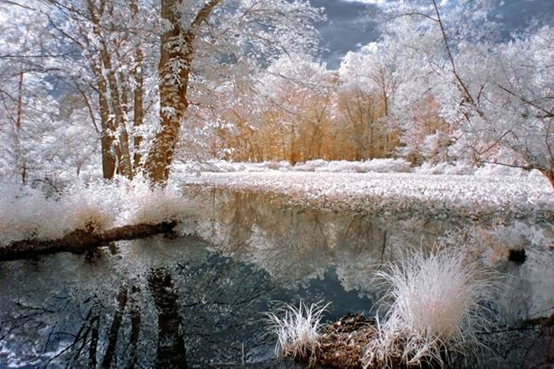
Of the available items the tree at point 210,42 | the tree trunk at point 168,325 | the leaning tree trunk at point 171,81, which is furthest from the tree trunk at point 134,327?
the tree at point 210,42

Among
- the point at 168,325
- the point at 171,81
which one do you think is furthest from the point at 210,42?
the point at 168,325

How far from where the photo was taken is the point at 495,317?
3.79 meters

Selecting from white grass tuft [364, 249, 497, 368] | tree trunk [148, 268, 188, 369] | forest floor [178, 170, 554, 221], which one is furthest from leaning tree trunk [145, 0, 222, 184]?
white grass tuft [364, 249, 497, 368]

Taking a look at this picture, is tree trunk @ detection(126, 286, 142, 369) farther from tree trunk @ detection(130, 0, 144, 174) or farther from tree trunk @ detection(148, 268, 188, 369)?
tree trunk @ detection(130, 0, 144, 174)

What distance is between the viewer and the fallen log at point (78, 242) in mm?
6113

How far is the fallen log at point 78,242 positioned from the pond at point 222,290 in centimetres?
32

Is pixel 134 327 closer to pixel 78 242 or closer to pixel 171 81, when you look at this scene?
pixel 78 242

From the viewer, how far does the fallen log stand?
6113 mm

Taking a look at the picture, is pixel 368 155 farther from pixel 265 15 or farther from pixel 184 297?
pixel 184 297

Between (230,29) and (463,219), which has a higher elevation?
(230,29)

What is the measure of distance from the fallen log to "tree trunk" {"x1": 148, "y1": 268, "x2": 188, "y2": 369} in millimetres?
2357

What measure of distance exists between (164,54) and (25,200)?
163 inches

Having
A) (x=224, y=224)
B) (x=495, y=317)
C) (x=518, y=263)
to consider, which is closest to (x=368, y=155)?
(x=224, y=224)

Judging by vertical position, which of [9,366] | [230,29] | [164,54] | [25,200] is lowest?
[9,366]
